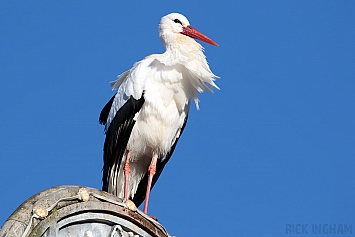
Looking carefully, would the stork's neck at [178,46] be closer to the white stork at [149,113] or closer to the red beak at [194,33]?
the white stork at [149,113]

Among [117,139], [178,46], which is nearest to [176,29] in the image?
[178,46]

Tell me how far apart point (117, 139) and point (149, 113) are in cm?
58

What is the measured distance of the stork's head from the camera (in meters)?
10.8

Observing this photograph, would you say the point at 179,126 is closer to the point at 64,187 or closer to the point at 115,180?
the point at 115,180

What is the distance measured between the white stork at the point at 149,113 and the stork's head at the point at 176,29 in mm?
66

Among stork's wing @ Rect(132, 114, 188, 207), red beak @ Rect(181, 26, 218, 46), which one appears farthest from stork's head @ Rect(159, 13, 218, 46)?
stork's wing @ Rect(132, 114, 188, 207)

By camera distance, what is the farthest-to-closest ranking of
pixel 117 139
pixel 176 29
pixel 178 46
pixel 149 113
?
pixel 176 29 → pixel 178 46 → pixel 117 139 → pixel 149 113

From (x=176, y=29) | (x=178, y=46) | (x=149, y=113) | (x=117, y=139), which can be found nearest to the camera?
(x=149, y=113)

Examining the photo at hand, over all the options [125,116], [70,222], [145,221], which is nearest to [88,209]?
[70,222]

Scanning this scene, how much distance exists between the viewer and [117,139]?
33.2 ft

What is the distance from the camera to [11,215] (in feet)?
16.6

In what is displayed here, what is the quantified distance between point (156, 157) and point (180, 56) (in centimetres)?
139

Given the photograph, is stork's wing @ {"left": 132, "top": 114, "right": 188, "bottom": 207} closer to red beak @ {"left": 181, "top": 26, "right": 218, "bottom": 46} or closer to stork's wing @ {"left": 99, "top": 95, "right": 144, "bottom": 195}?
stork's wing @ {"left": 99, "top": 95, "right": 144, "bottom": 195}

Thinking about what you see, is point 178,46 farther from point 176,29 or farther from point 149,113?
point 149,113
